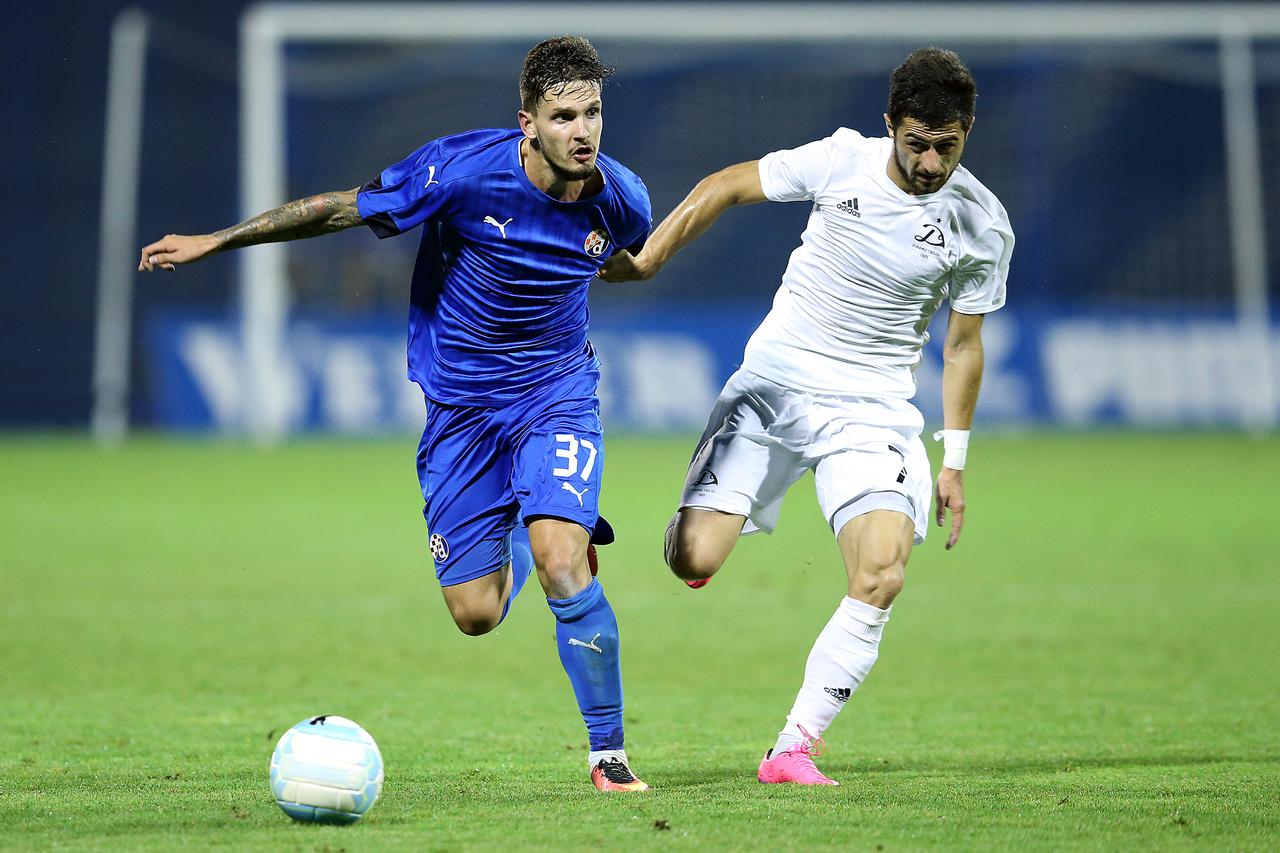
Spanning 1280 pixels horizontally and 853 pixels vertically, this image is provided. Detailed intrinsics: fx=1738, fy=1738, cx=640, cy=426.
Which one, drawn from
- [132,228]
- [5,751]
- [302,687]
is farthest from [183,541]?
[132,228]

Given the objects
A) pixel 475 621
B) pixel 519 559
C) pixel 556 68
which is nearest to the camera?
pixel 556 68

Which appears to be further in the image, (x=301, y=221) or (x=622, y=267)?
(x=622, y=267)

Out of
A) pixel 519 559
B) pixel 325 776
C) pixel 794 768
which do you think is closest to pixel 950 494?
pixel 794 768

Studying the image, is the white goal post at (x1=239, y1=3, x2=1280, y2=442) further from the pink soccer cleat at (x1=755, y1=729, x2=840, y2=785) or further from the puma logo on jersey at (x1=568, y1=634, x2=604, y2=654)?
the pink soccer cleat at (x1=755, y1=729, x2=840, y2=785)

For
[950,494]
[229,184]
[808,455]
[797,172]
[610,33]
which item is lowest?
[950,494]

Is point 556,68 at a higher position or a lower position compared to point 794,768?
higher

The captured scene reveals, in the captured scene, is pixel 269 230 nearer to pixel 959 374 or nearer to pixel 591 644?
pixel 591 644

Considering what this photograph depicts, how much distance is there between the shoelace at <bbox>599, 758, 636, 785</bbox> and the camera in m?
5.22

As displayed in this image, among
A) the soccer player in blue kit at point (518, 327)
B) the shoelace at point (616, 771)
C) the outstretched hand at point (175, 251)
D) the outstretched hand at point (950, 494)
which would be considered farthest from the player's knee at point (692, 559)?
the outstretched hand at point (175, 251)

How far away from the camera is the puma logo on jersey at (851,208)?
5867mm

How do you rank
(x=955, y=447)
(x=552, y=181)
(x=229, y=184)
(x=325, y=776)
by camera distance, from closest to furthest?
(x=325, y=776) → (x=552, y=181) → (x=955, y=447) → (x=229, y=184)

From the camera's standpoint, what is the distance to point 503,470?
595cm

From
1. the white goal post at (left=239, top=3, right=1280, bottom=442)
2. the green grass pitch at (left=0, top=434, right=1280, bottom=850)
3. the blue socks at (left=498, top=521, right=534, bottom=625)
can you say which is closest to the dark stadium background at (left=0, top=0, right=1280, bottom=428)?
the white goal post at (left=239, top=3, right=1280, bottom=442)

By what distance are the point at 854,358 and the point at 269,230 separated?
2.01 m
